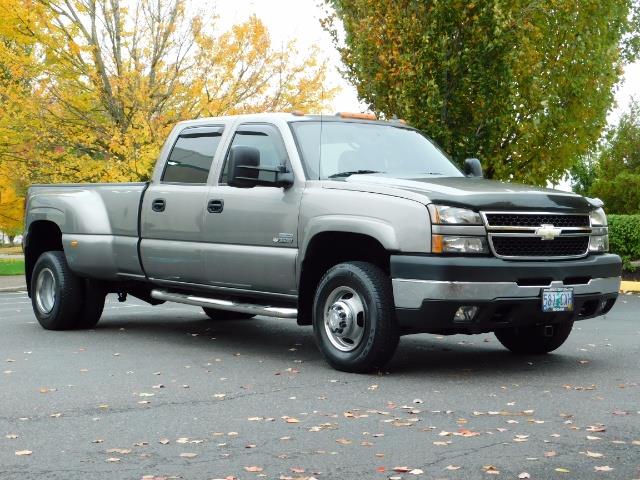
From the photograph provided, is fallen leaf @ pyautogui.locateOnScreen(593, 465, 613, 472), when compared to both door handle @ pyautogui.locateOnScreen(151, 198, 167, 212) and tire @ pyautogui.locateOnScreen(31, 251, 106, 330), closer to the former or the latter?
door handle @ pyautogui.locateOnScreen(151, 198, 167, 212)

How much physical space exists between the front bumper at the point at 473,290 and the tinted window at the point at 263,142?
6.18 ft

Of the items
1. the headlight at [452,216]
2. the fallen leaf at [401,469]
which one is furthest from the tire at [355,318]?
the fallen leaf at [401,469]

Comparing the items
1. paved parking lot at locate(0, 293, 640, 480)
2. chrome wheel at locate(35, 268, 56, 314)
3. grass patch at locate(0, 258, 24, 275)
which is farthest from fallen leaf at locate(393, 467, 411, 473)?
grass patch at locate(0, 258, 24, 275)

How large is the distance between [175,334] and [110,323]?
4.76ft

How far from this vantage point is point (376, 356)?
8.32 metres

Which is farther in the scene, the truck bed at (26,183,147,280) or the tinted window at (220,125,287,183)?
the truck bed at (26,183,147,280)

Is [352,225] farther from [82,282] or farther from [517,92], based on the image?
[517,92]

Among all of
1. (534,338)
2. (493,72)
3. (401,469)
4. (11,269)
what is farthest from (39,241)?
(11,269)

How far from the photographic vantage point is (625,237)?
21.3m

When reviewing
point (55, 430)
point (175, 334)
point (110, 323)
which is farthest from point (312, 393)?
point (110, 323)

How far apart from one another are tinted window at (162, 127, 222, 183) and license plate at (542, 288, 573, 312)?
3.53 metres

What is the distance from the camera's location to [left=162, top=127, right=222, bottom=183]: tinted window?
10281mm

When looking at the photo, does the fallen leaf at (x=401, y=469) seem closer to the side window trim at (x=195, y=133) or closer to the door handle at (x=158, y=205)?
the side window trim at (x=195, y=133)

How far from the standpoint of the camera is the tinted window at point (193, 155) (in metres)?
10.3
